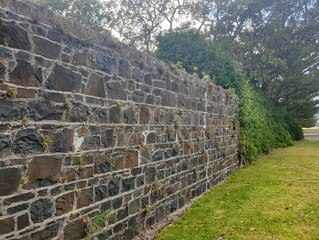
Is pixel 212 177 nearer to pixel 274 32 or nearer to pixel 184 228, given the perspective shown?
pixel 184 228

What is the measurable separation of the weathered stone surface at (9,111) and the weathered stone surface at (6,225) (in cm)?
87

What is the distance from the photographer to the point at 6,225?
91.2 inches

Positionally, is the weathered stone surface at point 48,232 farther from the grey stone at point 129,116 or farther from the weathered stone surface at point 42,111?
the grey stone at point 129,116

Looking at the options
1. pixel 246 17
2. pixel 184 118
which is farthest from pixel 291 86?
pixel 184 118

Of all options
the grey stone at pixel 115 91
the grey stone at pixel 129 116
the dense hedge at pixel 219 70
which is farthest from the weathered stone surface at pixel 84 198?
the dense hedge at pixel 219 70

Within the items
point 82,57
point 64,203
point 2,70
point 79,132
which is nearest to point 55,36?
point 82,57

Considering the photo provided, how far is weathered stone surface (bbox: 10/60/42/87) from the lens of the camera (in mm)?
2455

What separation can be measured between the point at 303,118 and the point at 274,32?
10268 millimetres

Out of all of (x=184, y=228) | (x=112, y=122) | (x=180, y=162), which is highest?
(x=112, y=122)

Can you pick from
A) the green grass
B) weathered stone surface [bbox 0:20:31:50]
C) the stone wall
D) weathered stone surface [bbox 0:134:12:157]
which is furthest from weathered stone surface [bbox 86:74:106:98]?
the green grass

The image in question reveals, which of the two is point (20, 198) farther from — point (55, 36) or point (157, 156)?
Answer: point (157, 156)

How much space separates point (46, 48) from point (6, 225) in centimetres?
173

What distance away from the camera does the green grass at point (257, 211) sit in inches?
162

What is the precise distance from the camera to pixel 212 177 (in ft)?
23.4
